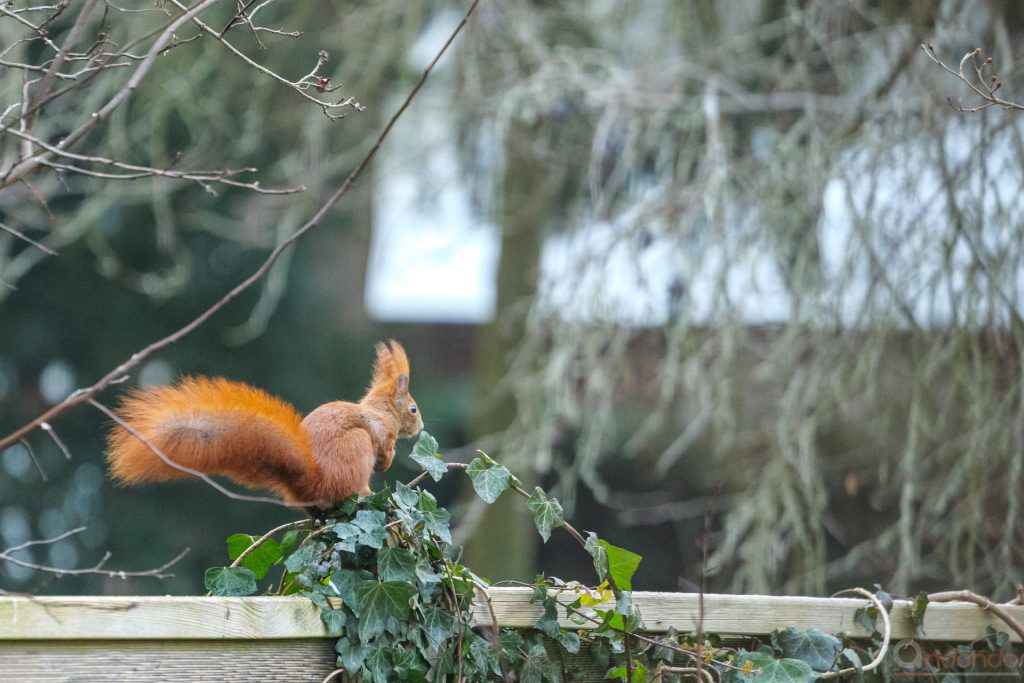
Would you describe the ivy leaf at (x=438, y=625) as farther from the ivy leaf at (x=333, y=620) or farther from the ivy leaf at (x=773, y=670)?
the ivy leaf at (x=773, y=670)

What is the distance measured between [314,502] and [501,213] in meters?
2.37

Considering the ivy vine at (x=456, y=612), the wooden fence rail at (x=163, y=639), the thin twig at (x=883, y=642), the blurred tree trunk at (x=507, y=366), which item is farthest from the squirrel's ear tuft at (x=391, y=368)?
the blurred tree trunk at (x=507, y=366)

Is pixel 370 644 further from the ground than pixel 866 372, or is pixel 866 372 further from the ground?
pixel 866 372

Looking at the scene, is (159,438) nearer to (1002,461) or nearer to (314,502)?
(314,502)

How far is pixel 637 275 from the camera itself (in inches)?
98.9

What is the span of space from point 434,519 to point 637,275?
145 cm

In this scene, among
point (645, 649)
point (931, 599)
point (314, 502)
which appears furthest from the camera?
point (931, 599)

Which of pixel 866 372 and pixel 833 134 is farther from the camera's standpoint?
pixel 833 134

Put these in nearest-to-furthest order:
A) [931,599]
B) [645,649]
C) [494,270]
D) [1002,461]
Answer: [645,649] → [931,599] → [1002,461] → [494,270]

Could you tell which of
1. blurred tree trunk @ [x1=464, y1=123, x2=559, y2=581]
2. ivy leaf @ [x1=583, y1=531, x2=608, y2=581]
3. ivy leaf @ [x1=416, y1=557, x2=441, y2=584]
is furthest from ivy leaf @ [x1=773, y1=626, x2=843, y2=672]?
blurred tree trunk @ [x1=464, y1=123, x2=559, y2=581]

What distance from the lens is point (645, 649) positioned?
1315 millimetres

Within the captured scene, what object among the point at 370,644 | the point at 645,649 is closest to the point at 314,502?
the point at 370,644

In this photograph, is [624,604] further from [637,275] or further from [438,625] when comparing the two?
[637,275]
